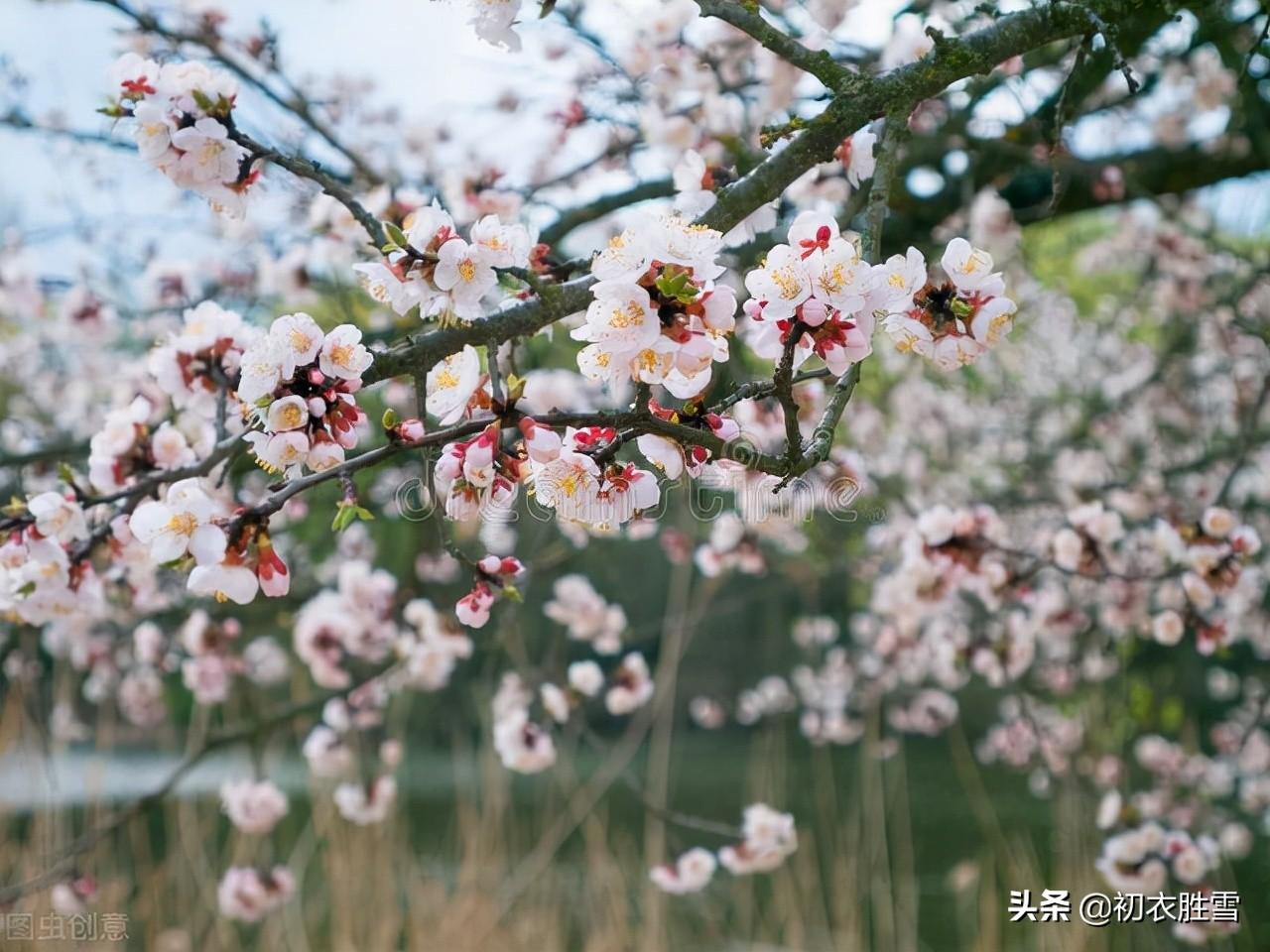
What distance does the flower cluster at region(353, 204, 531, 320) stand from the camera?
3.36 feet

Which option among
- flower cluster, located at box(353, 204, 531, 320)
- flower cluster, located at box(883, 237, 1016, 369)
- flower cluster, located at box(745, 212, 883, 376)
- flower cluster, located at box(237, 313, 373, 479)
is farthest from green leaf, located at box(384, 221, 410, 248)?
flower cluster, located at box(883, 237, 1016, 369)

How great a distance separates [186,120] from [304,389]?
1.52ft

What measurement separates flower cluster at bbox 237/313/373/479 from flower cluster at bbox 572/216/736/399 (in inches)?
8.7

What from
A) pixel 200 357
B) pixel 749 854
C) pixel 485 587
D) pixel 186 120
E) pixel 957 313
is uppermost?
pixel 186 120

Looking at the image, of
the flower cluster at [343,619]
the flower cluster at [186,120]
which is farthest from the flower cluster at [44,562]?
the flower cluster at [343,619]

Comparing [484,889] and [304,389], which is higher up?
[304,389]

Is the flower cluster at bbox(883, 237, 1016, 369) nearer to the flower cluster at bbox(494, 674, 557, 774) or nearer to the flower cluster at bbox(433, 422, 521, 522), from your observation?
the flower cluster at bbox(433, 422, 521, 522)

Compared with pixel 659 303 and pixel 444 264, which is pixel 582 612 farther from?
pixel 659 303

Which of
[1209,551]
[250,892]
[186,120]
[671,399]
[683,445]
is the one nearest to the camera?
[683,445]

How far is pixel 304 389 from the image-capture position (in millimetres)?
973

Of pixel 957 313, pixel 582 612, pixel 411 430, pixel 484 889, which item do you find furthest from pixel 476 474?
pixel 484 889

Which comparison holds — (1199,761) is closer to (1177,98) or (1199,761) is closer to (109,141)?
(1177,98)

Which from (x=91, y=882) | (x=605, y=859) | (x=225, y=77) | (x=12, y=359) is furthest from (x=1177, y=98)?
(x=12, y=359)

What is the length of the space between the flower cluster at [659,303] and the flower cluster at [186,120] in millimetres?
597
